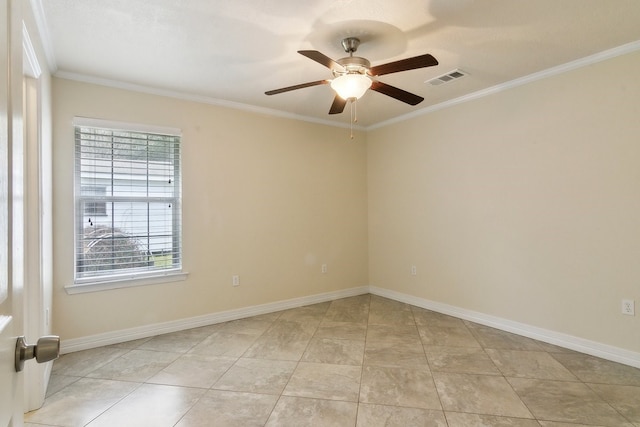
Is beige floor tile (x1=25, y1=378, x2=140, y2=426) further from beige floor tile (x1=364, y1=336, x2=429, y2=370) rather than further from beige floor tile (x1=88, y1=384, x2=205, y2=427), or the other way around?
beige floor tile (x1=364, y1=336, x2=429, y2=370)

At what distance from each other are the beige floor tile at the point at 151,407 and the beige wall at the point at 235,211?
1.18 m

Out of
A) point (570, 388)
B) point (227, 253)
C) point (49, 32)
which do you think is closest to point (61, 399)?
point (227, 253)

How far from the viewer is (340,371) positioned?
2.61m

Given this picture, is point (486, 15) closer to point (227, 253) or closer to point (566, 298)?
point (566, 298)

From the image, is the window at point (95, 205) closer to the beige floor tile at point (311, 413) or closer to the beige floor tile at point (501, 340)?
the beige floor tile at point (311, 413)

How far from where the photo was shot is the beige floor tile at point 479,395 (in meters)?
2.09

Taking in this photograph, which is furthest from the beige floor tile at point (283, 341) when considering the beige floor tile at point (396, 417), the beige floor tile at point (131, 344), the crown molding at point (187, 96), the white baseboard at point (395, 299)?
the crown molding at point (187, 96)

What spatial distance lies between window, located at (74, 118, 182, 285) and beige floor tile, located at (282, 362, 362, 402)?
1819mm

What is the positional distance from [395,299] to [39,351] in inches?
170

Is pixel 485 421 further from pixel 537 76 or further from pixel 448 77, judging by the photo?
pixel 537 76

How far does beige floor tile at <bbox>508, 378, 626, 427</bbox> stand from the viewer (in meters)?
1.99

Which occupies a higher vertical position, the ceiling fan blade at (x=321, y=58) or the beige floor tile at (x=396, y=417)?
the ceiling fan blade at (x=321, y=58)

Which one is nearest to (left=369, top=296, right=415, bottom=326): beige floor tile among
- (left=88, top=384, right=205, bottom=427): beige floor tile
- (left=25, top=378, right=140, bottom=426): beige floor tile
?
(left=88, top=384, right=205, bottom=427): beige floor tile

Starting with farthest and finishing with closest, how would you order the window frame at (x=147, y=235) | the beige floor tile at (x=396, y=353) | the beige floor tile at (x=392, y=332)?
the beige floor tile at (x=392, y=332)
the window frame at (x=147, y=235)
the beige floor tile at (x=396, y=353)
